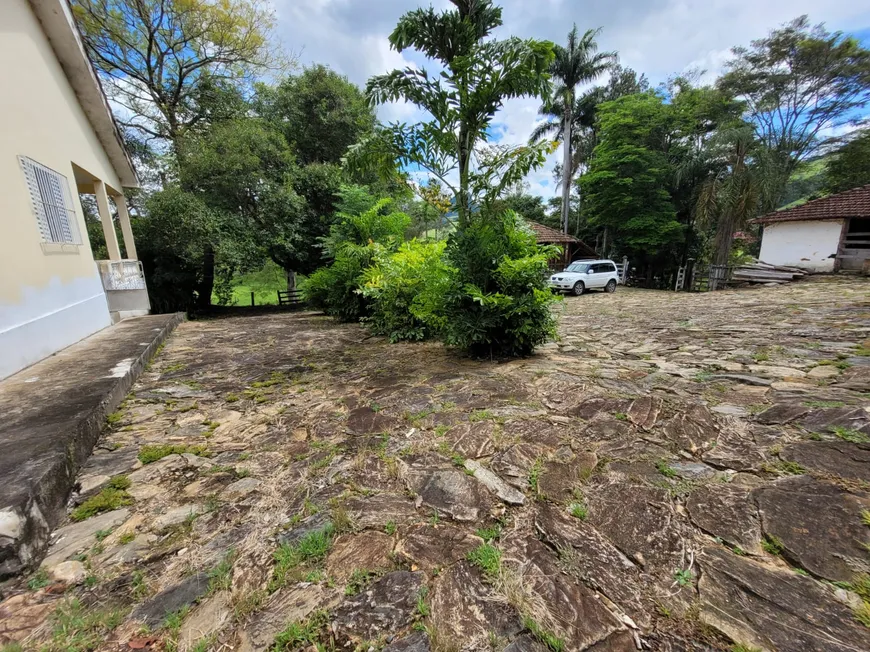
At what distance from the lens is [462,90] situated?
4074 millimetres

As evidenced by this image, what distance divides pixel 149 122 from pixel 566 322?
17.9 m

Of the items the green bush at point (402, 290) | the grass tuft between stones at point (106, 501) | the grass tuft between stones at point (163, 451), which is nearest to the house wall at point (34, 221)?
the grass tuft between stones at point (163, 451)

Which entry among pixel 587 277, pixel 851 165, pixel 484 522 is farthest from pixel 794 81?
pixel 484 522

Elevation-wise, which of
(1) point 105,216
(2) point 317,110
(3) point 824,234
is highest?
(2) point 317,110

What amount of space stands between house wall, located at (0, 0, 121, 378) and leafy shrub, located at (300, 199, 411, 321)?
12.9 ft

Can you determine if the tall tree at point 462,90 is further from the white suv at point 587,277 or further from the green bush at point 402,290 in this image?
the white suv at point 587,277

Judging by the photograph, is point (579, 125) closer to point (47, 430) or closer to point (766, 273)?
point (766, 273)

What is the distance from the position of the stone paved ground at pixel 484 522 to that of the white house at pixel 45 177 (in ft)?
5.83

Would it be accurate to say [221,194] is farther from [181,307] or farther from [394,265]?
[394,265]

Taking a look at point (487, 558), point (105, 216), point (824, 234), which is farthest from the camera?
point (824, 234)

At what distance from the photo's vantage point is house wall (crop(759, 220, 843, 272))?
12516 millimetres

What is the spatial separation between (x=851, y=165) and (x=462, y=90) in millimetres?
26592

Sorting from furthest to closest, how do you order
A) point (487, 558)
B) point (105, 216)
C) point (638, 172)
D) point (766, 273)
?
point (638, 172) → point (766, 273) → point (105, 216) → point (487, 558)

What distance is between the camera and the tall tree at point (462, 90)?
3.95m
